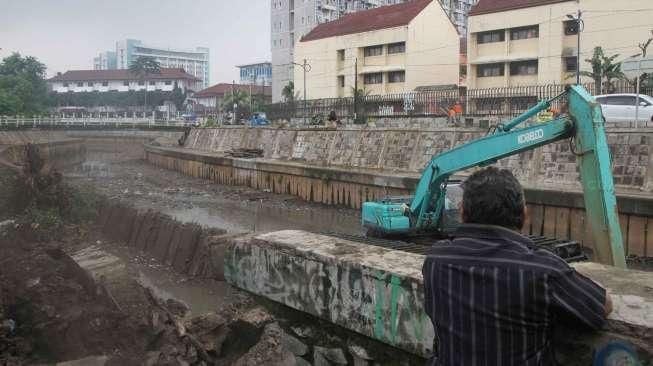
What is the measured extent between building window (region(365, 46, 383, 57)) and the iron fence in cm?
794

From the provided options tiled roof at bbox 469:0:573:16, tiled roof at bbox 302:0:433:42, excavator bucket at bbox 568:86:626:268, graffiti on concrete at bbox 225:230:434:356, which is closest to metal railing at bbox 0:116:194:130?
tiled roof at bbox 302:0:433:42

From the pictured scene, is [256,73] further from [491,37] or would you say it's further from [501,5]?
[501,5]

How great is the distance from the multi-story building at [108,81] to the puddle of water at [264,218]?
217 feet

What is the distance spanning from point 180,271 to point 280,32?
198ft

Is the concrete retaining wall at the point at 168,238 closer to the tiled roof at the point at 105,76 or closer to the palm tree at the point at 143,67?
the palm tree at the point at 143,67

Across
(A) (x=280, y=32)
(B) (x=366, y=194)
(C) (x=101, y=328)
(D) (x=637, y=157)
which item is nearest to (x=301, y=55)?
(A) (x=280, y=32)

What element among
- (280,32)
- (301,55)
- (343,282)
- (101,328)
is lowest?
(101,328)

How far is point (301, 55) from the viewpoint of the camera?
5200 centimetres

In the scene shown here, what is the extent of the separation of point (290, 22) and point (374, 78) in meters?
24.9

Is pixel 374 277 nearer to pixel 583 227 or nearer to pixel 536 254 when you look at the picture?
pixel 536 254

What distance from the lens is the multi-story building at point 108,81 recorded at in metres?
83.4

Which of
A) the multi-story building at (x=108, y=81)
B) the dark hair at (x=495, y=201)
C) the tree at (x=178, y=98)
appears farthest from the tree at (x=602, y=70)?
the multi-story building at (x=108, y=81)

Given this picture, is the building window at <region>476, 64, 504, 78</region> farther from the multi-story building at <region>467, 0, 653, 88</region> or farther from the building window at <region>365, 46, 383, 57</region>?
the building window at <region>365, 46, 383, 57</region>

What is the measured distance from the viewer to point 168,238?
44.5ft
